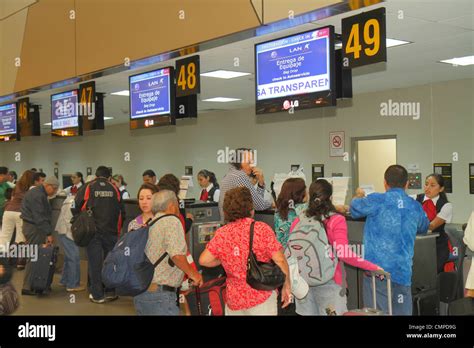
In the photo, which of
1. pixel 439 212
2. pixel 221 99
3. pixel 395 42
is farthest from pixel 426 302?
pixel 221 99

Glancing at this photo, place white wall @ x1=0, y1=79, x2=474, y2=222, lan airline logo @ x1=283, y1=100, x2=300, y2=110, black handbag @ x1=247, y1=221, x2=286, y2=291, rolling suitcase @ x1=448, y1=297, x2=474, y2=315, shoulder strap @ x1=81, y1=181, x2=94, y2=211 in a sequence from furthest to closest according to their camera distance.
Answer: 1. white wall @ x1=0, y1=79, x2=474, y2=222
2. shoulder strap @ x1=81, y1=181, x2=94, y2=211
3. lan airline logo @ x1=283, y1=100, x2=300, y2=110
4. rolling suitcase @ x1=448, y1=297, x2=474, y2=315
5. black handbag @ x1=247, y1=221, x2=286, y2=291

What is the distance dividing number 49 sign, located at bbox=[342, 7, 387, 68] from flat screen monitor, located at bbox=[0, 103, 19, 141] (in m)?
6.72

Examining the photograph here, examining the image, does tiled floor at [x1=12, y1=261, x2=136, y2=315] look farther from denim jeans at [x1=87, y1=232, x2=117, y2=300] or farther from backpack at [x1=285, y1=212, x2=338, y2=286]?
backpack at [x1=285, y1=212, x2=338, y2=286]

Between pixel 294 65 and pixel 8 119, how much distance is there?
642 centimetres

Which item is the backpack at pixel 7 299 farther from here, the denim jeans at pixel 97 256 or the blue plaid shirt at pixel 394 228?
the denim jeans at pixel 97 256

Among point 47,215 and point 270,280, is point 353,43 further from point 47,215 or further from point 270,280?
point 47,215

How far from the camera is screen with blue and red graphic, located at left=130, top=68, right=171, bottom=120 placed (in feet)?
22.3

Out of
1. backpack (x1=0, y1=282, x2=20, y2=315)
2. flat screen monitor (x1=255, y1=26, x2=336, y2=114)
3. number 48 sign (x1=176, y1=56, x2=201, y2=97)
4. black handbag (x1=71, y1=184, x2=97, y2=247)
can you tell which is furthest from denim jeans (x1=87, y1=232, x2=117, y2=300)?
backpack (x1=0, y1=282, x2=20, y2=315)

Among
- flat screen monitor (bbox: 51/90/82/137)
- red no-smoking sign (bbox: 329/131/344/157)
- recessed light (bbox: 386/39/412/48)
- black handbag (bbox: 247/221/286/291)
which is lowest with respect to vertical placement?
black handbag (bbox: 247/221/286/291)

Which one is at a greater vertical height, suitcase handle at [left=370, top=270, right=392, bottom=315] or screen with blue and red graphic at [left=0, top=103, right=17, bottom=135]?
screen with blue and red graphic at [left=0, top=103, right=17, bottom=135]

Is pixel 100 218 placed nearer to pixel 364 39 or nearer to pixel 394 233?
pixel 364 39

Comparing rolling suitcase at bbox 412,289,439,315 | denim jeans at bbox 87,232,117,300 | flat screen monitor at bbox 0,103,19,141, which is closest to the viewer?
rolling suitcase at bbox 412,289,439,315

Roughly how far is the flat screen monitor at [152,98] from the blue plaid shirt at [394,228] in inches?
129
